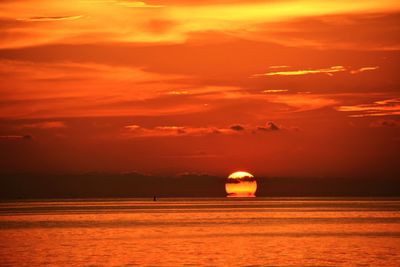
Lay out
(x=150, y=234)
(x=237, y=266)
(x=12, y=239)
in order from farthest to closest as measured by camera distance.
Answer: (x=150, y=234) → (x=12, y=239) → (x=237, y=266)

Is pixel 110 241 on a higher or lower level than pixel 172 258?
higher

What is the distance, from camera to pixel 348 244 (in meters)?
80.6

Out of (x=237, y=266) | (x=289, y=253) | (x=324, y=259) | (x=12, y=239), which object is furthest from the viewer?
(x=12, y=239)

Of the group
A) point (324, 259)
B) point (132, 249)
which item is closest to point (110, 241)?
point (132, 249)

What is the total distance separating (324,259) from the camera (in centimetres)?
6475

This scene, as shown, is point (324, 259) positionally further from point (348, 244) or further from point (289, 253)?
point (348, 244)

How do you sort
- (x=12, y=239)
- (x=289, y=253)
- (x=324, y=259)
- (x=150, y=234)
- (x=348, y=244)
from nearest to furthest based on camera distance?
(x=324, y=259)
(x=289, y=253)
(x=348, y=244)
(x=12, y=239)
(x=150, y=234)

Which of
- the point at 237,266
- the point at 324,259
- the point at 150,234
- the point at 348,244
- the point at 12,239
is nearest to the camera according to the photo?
the point at 237,266

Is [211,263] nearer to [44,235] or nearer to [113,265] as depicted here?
[113,265]

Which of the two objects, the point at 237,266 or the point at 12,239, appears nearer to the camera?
the point at 237,266

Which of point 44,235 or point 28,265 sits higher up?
point 44,235

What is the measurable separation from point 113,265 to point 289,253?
1657cm

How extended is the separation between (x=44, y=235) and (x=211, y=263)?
4259 centimetres

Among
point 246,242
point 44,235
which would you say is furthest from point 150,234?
point 246,242
